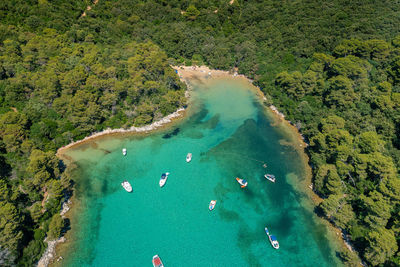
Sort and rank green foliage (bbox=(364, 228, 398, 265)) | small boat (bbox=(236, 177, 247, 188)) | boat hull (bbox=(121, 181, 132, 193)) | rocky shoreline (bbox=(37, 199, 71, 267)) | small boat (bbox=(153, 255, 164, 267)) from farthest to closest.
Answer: small boat (bbox=(236, 177, 247, 188)), boat hull (bbox=(121, 181, 132, 193)), small boat (bbox=(153, 255, 164, 267)), rocky shoreline (bbox=(37, 199, 71, 267)), green foliage (bbox=(364, 228, 398, 265))

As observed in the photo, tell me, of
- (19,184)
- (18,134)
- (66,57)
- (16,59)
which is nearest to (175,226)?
(19,184)

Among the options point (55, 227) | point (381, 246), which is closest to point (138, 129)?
point (55, 227)

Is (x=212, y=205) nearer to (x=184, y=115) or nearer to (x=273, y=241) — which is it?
(x=273, y=241)

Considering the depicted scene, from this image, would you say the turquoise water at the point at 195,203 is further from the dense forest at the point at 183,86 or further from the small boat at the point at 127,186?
the dense forest at the point at 183,86

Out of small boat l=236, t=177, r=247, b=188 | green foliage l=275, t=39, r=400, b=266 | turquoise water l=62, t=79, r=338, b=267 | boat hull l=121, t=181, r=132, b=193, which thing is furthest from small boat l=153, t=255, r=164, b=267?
green foliage l=275, t=39, r=400, b=266

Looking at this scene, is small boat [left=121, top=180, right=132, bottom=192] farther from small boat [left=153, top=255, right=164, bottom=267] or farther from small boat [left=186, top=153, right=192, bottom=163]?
small boat [left=153, top=255, right=164, bottom=267]
